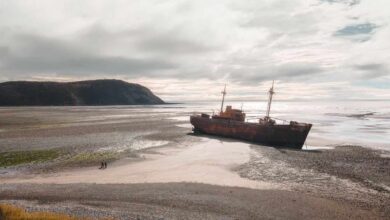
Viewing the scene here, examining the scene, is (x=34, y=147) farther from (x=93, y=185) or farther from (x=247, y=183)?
(x=247, y=183)

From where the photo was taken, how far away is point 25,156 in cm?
3734

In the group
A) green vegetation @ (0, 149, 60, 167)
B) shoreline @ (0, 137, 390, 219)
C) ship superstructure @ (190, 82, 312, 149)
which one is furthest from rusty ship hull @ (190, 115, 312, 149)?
green vegetation @ (0, 149, 60, 167)

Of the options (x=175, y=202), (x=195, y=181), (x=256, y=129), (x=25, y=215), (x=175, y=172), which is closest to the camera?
(x=25, y=215)

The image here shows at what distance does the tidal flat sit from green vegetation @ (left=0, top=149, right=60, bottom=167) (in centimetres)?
9

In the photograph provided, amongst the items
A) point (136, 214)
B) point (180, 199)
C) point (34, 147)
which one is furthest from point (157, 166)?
point (34, 147)

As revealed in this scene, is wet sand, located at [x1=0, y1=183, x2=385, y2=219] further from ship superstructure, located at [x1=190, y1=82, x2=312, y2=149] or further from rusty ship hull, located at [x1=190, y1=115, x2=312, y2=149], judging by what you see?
ship superstructure, located at [x1=190, y1=82, x2=312, y2=149]

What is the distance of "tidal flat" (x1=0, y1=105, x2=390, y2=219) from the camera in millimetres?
19578

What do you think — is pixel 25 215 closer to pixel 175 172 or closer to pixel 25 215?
pixel 25 215

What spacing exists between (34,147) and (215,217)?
31999mm

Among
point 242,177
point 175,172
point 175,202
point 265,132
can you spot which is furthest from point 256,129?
point 175,202

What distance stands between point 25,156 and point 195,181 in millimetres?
19756

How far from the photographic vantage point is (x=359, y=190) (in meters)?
24.5

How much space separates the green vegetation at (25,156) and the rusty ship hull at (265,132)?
2597 centimetres

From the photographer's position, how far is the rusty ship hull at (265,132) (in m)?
48.2
